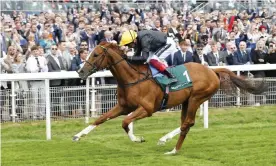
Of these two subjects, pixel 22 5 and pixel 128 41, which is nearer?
pixel 128 41

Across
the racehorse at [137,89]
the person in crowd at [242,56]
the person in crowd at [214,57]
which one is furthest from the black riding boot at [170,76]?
the person in crowd at [242,56]

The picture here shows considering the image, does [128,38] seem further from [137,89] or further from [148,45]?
[137,89]

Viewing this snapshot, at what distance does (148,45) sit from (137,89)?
593 mm

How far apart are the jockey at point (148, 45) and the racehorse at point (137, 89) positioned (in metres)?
0.15

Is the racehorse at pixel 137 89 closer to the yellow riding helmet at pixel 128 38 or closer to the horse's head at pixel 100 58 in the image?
the horse's head at pixel 100 58

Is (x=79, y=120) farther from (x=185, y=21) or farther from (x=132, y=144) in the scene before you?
(x=185, y=21)

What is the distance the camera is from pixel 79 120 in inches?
506

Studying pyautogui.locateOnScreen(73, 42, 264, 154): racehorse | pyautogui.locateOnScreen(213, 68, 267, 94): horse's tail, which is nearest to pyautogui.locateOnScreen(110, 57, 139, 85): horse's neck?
pyautogui.locateOnScreen(73, 42, 264, 154): racehorse

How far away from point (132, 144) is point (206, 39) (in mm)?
7215

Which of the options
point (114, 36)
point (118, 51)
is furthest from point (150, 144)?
point (114, 36)

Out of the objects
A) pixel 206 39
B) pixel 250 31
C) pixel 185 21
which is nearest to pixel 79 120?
pixel 206 39

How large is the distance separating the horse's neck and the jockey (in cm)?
15

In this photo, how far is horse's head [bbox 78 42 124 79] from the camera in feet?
32.8

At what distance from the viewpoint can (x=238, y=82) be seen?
1125 cm
